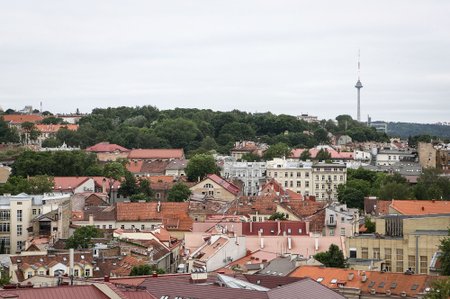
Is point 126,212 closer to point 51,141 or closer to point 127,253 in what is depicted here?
point 127,253

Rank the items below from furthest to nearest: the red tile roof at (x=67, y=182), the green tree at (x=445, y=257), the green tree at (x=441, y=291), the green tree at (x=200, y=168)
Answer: the green tree at (x=200, y=168) → the red tile roof at (x=67, y=182) → the green tree at (x=445, y=257) → the green tree at (x=441, y=291)

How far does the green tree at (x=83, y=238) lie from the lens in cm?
6606

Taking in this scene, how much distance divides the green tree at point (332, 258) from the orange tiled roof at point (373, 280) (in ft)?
15.3

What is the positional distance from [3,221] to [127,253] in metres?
19.4

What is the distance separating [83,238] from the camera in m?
67.5

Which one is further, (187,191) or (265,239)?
(187,191)

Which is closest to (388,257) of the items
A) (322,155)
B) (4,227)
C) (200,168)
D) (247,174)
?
(4,227)

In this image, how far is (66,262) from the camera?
57438 millimetres

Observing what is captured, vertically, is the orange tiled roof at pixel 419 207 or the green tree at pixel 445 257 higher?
the orange tiled roof at pixel 419 207

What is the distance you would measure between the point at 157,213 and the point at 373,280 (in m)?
37.0

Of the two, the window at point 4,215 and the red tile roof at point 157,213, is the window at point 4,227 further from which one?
the red tile roof at point 157,213

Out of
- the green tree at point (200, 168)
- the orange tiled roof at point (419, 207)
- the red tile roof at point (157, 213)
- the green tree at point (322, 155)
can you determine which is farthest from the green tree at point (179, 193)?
the green tree at point (322, 155)

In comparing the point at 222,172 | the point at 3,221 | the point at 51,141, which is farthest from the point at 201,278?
the point at 51,141

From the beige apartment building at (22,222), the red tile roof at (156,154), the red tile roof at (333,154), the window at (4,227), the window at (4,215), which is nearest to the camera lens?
the beige apartment building at (22,222)
